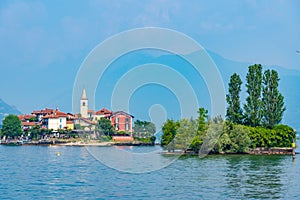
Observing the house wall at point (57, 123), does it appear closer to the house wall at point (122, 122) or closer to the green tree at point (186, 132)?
the house wall at point (122, 122)

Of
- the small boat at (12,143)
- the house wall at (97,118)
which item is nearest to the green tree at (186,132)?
the house wall at (97,118)

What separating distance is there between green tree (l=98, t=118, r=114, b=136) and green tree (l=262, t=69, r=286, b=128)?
3310 centimetres

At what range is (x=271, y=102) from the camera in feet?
158

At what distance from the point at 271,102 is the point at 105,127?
35.0 m

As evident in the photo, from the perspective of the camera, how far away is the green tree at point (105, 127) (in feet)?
253

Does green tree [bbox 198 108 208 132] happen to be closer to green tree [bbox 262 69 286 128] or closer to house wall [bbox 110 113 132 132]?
green tree [bbox 262 69 286 128]

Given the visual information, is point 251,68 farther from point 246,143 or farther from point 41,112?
point 41,112

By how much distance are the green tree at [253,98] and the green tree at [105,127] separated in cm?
3257

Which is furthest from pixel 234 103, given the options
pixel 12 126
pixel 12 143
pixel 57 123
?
pixel 12 126

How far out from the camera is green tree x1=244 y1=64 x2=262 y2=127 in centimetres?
4753

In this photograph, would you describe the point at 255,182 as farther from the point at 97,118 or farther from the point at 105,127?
the point at 97,118

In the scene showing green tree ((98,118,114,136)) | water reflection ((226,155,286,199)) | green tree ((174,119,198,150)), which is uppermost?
green tree ((98,118,114,136))

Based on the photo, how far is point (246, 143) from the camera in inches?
1834

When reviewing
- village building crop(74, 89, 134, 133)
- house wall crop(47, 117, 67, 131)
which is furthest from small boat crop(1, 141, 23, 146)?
village building crop(74, 89, 134, 133)
